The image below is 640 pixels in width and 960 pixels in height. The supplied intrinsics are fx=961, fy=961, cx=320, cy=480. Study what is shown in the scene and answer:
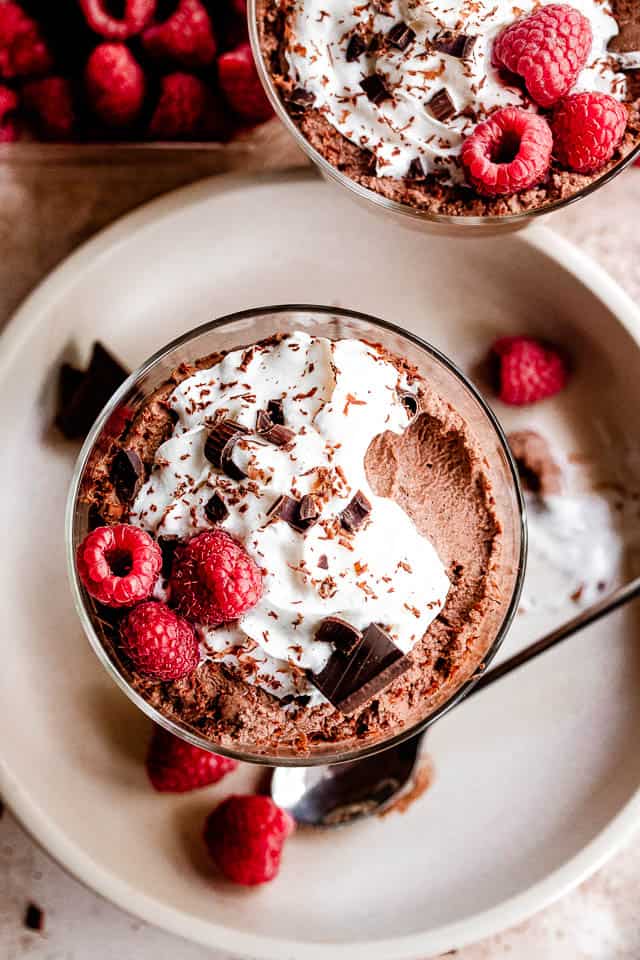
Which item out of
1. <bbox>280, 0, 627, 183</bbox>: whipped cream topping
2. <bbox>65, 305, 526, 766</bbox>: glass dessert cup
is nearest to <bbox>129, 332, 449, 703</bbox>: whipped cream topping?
<bbox>65, 305, 526, 766</bbox>: glass dessert cup

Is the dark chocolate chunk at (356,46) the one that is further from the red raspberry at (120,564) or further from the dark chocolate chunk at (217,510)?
the red raspberry at (120,564)

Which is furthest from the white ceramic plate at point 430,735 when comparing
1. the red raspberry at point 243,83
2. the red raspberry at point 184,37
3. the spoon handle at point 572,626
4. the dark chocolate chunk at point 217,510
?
the dark chocolate chunk at point 217,510

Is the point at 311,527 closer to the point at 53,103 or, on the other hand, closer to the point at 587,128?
the point at 587,128

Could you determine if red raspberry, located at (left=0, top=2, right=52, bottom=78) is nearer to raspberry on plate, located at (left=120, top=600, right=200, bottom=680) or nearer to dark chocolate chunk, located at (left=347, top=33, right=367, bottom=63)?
dark chocolate chunk, located at (left=347, top=33, right=367, bottom=63)

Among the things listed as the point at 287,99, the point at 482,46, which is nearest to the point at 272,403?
the point at 287,99

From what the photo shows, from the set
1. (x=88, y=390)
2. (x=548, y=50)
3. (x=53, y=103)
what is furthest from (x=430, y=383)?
(x=53, y=103)

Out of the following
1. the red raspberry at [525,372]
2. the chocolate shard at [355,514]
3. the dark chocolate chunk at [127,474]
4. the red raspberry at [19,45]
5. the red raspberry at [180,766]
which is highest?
the red raspberry at [19,45]
